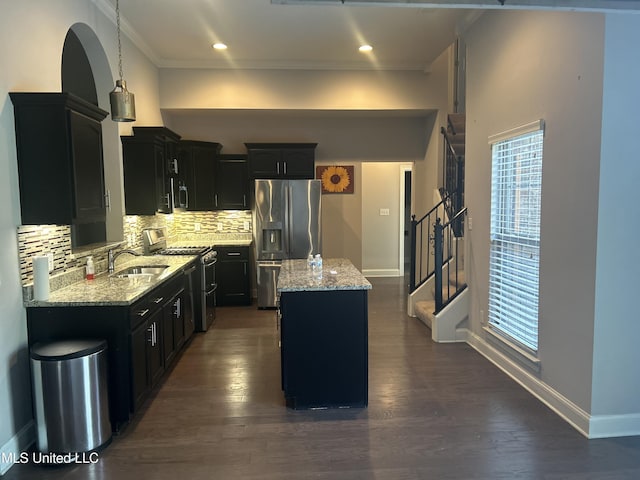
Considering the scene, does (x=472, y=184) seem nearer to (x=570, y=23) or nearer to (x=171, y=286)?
(x=570, y=23)

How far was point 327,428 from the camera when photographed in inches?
120

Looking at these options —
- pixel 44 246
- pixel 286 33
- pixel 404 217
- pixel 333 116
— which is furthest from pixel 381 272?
pixel 44 246

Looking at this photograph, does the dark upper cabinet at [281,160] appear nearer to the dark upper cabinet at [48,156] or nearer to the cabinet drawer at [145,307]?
the cabinet drawer at [145,307]

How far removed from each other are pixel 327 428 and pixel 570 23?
325 centimetres

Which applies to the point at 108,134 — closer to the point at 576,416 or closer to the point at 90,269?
the point at 90,269

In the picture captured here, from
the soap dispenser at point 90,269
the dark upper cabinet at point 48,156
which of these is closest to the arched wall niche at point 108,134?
the soap dispenser at point 90,269

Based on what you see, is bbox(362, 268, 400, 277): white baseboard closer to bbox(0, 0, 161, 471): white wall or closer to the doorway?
the doorway

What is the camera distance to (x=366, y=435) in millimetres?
2945

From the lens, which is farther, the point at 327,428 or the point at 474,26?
the point at 474,26

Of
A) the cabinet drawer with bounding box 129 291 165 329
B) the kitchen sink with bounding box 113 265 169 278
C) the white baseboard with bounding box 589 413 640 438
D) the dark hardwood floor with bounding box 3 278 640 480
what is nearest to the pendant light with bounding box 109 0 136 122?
the cabinet drawer with bounding box 129 291 165 329

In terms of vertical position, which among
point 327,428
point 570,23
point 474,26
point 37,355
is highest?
point 474,26

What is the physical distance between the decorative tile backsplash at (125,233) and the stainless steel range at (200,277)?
0.45 feet

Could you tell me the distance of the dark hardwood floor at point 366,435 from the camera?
257cm

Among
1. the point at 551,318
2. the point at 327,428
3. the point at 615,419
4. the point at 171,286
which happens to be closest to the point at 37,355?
the point at 171,286
